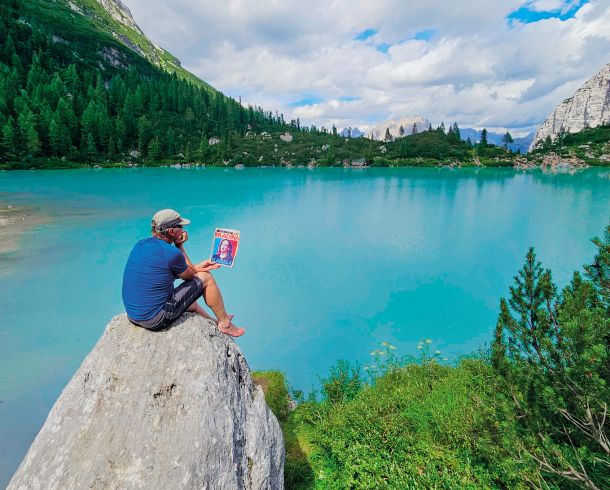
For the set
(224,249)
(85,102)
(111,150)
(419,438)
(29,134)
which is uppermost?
(85,102)

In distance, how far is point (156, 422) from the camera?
4.02 metres

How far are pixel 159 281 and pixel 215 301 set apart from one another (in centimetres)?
100

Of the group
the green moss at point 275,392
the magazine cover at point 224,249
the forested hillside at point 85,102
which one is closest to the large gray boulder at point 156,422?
the magazine cover at point 224,249

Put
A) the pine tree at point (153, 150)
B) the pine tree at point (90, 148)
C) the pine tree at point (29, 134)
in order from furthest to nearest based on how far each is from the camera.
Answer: the pine tree at point (153, 150) → the pine tree at point (90, 148) → the pine tree at point (29, 134)

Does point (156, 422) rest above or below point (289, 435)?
above

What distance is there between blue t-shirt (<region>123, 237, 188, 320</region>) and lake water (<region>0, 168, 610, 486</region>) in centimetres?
616

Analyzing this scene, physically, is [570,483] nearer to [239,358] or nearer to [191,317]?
[239,358]

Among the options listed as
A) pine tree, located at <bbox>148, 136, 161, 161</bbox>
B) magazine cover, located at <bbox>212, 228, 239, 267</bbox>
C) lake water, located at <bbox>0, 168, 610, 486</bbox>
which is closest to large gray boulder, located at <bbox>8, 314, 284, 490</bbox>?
magazine cover, located at <bbox>212, 228, 239, 267</bbox>

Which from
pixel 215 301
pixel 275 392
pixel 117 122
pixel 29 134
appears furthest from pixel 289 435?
pixel 117 122

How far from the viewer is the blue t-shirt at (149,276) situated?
4.53 meters

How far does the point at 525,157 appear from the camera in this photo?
14888cm

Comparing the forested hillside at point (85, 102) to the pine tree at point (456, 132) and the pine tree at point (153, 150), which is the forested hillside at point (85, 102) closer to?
the pine tree at point (153, 150)

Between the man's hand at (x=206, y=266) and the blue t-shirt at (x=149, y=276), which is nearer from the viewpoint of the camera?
the blue t-shirt at (x=149, y=276)

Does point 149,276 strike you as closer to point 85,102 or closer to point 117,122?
point 117,122
